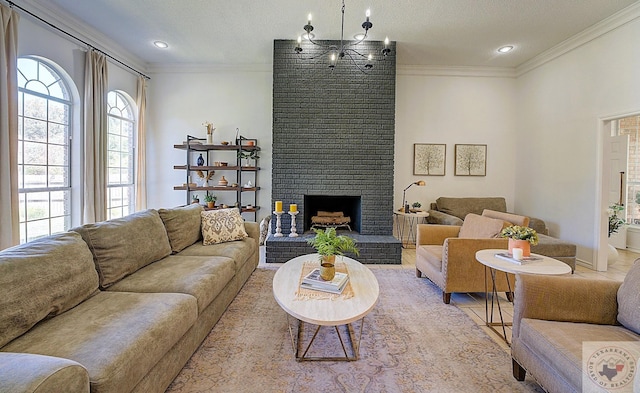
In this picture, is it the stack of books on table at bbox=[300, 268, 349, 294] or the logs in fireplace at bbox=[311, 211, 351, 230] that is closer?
the stack of books on table at bbox=[300, 268, 349, 294]

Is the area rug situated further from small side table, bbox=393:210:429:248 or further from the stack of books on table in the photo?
small side table, bbox=393:210:429:248

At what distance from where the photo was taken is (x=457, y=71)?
5.29 meters

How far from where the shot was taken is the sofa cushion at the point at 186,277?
204 cm

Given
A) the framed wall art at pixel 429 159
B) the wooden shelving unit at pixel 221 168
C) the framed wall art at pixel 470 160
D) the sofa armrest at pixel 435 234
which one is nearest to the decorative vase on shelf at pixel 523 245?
the sofa armrest at pixel 435 234

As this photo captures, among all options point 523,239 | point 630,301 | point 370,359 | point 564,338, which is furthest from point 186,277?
point 630,301

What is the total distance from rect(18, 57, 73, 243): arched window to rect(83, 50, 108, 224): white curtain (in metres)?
0.21

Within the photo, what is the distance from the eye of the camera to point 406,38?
4227 mm

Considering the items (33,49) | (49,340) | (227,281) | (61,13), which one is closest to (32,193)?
(33,49)

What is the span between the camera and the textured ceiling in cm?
341

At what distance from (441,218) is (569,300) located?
313cm

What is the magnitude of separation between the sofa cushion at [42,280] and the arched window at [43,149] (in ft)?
7.84

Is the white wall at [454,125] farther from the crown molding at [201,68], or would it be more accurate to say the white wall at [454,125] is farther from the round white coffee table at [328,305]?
the round white coffee table at [328,305]

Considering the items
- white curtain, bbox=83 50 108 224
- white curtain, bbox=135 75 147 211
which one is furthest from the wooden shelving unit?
white curtain, bbox=83 50 108 224

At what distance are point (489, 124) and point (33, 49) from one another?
6.49 m
